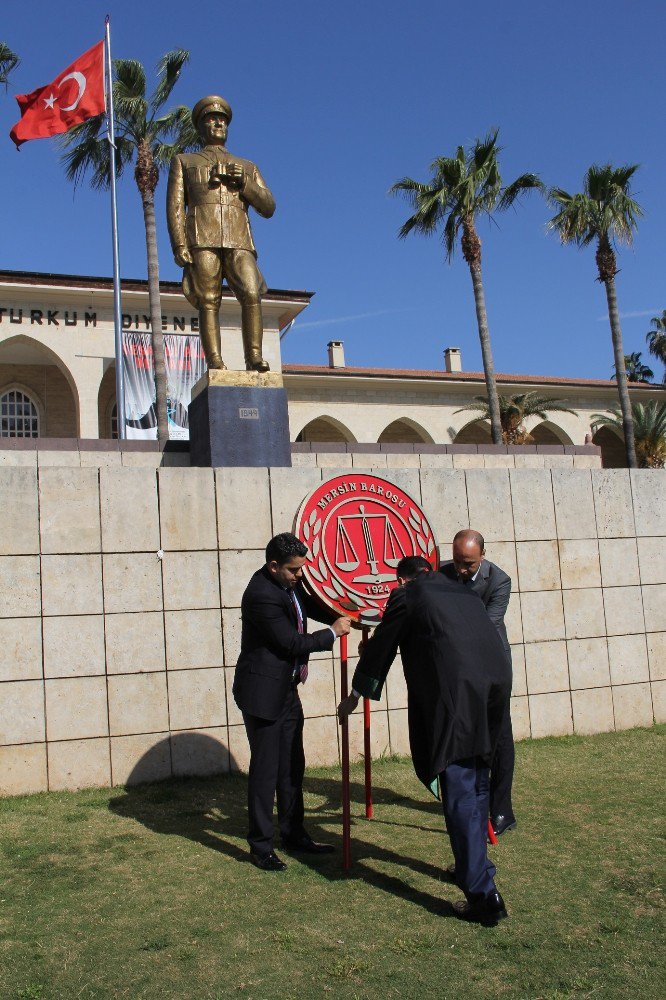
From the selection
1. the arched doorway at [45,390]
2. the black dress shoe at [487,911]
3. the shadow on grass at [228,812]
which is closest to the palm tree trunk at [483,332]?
the arched doorway at [45,390]

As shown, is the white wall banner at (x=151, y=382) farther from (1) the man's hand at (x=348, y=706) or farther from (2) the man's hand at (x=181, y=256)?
(1) the man's hand at (x=348, y=706)

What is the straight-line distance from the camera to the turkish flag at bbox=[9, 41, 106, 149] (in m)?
17.5

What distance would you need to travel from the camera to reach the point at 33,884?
14.8 feet

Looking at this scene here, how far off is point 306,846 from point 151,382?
18194 millimetres

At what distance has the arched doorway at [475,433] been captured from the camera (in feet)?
102

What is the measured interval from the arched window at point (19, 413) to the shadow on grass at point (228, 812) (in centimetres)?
2148

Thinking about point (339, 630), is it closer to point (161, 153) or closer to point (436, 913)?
point (436, 913)

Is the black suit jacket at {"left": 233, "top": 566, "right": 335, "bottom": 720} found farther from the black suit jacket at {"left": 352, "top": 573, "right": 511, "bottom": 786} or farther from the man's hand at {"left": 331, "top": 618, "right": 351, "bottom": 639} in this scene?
the black suit jacket at {"left": 352, "top": 573, "right": 511, "bottom": 786}

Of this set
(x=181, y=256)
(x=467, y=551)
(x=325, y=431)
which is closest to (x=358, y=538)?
(x=467, y=551)

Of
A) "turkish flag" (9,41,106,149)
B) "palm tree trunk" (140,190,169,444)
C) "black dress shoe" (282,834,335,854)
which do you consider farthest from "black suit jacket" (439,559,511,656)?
"turkish flag" (9,41,106,149)

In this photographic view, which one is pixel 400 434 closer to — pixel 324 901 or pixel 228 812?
pixel 228 812

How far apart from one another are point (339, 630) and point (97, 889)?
173cm

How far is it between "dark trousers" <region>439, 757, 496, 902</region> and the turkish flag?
55.4 feet

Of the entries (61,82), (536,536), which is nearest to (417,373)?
(61,82)
